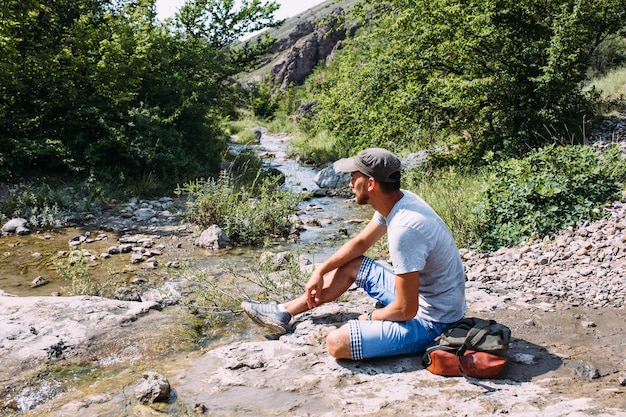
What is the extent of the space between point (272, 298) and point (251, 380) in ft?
5.83

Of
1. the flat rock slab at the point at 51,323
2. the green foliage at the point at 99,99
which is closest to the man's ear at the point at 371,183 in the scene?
the flat rock slab at the point at 51,323

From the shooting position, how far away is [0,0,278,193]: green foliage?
9.99m

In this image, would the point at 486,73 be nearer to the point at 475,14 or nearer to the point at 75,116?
the point at 475,14

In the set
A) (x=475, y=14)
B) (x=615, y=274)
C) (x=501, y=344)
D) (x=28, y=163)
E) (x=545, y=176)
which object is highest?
(x=475, y=14)

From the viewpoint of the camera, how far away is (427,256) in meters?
3.19

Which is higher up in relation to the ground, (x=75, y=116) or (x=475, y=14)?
(x=475, y=14)

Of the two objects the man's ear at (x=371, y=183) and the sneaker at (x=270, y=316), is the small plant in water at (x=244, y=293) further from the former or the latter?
the man's ear at (x=371, y=183)

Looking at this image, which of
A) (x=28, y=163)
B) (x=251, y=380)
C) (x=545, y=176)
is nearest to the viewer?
(x=251, y=380)

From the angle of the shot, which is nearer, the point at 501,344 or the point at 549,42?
the point at 501,344

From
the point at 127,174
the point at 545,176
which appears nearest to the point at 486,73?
the point at 545,176

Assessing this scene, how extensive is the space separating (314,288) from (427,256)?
1062 mm

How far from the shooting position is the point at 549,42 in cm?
955

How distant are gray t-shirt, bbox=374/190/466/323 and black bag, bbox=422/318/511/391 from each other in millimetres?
193

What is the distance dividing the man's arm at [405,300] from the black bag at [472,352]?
0.28 m
